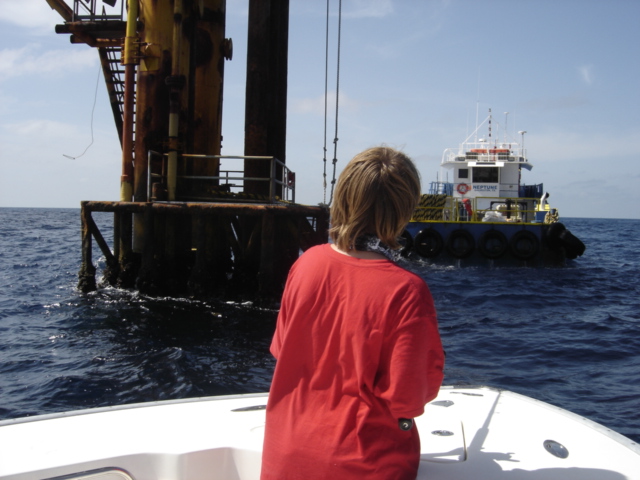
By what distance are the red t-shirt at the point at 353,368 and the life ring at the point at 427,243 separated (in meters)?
20.6

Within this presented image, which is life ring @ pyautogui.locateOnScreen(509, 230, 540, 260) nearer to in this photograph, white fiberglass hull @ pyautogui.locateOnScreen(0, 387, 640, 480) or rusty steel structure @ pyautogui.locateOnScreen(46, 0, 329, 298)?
rusty steel structure @ pyautogui.locateOnScreen(46, 0, 329, 298)

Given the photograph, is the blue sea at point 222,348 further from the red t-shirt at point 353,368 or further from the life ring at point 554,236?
→ the life ring at point 554,236

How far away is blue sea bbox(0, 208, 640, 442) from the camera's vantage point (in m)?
5.91

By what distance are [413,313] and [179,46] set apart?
1059 cm

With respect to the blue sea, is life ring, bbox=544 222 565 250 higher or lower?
higher

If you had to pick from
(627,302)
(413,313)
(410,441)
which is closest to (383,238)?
(413,313)

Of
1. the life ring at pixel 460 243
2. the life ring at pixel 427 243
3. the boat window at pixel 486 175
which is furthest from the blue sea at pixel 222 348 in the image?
the boat window at pixel 486 175

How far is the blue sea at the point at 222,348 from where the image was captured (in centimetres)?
591

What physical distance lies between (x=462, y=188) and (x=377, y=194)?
87.9ft

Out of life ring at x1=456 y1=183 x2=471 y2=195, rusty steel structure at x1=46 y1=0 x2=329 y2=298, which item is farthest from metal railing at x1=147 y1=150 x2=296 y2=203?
life ring at x1=456 y1=183 x2=471 y2=195

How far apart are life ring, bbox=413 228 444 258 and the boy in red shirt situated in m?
20.5

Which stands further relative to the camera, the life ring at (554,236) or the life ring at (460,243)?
the life ring at (460,243)

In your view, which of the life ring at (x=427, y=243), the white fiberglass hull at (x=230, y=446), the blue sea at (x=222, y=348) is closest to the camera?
the white fiberglass hull at (x=230, y=446)

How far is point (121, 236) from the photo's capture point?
11141 mm
